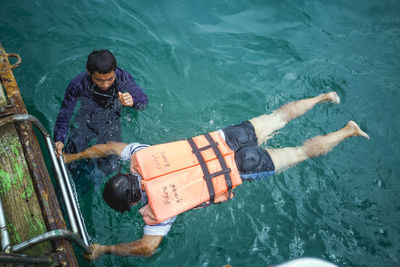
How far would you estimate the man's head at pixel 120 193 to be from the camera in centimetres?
260

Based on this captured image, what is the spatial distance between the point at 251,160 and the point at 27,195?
2.38 meters

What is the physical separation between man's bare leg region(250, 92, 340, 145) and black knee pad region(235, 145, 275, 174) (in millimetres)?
611

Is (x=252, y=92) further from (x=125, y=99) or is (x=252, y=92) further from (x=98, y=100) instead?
(x=98, y=100)

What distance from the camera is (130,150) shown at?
3379 millimetres

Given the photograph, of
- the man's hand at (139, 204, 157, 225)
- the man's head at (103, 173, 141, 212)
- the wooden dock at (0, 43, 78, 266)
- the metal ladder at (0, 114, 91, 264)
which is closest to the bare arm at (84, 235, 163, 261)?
the man's hand at (139, 204, 157, 225)

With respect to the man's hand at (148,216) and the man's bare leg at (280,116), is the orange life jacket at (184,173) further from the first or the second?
the man's bare leg at (280,116)

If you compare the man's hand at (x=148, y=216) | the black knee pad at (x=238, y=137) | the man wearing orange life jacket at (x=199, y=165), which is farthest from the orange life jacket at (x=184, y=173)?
the black knee pad at (x=238, y=137)

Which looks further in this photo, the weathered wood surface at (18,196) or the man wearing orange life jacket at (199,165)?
the man wearing orange life jacket at (199,165)

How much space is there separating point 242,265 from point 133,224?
163cm

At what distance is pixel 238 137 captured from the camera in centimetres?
349

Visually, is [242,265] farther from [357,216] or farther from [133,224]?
[357,216]

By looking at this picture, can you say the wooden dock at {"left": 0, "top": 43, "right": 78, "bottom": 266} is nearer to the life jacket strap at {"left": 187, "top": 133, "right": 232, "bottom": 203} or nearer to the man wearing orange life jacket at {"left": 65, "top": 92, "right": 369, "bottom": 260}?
the man wearing orange life jacket at {"left": 65, "top": 92, "right": 369, "bottom": 260}

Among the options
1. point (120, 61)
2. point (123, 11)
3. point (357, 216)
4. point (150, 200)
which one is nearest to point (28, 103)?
point (120, 61)

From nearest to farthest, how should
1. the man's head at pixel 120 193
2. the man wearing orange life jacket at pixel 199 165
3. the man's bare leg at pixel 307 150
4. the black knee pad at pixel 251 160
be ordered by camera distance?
1. the man's head at pixel 120 193
2. the man wearing orange life jacket at pixel 199 165
3. the black knee pad at pixel 251 160
4. the man's bare leg at pixel 307 150
